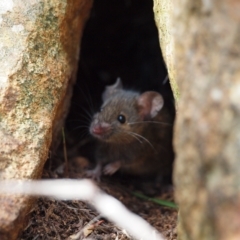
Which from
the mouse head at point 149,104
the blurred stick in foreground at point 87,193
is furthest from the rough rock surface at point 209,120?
the mouse head at point 149,104

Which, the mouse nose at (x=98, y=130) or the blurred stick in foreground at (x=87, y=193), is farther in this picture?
the mouse nose at (x=98, y=130)

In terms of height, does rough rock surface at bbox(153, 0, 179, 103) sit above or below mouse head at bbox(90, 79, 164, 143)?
above

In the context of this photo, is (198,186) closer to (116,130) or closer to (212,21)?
(212,21)

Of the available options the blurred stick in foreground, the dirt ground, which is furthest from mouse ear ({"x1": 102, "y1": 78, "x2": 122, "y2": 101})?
the blurred stick in foreground

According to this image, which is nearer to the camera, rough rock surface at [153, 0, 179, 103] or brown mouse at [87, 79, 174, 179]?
rough rock surface at [153, 0, 179, 103]

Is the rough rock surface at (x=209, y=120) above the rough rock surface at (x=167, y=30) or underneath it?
above

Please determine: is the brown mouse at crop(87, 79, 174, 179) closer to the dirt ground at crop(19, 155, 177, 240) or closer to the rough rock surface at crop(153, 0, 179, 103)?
the dirt ground at crop(19, 155, 177, 240)

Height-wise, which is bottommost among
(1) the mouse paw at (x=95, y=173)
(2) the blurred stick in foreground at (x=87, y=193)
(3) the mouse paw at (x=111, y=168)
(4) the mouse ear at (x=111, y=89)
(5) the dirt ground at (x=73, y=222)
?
(3) the mouse paw at (x=111, y=168)

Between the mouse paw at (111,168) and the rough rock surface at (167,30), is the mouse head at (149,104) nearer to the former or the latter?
the mouse paw at (111,168)

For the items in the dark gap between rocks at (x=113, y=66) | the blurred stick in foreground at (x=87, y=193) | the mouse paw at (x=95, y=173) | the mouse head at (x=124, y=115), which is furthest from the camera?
the dark gap between rocks at (x=113, y=66)
